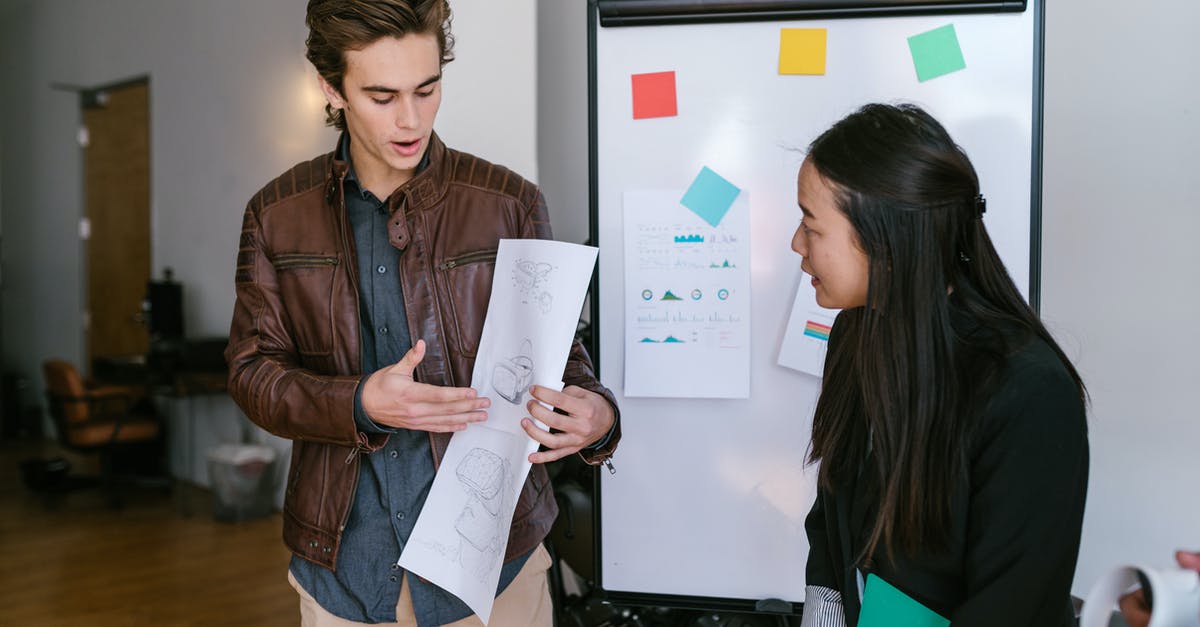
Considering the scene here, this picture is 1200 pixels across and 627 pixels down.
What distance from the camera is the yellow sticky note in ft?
6.09

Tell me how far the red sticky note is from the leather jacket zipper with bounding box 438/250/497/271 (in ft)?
1.93

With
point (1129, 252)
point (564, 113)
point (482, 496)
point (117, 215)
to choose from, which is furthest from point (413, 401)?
point (117, 215)

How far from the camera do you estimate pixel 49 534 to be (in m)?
4.82

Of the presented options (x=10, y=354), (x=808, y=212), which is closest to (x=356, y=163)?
(x=808, y=212)

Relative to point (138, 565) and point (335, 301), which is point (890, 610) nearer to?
point (335, 301)

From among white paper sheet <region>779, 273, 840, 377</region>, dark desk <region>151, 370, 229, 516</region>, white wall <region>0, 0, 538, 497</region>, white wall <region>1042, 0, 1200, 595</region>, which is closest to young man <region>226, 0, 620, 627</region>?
white paper sheet <region>779, 273, 840, 377</region>

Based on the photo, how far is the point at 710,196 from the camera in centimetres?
190

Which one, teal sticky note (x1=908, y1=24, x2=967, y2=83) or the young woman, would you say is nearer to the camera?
the young woman

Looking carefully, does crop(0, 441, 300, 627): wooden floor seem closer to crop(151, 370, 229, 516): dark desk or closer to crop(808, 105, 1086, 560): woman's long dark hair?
crop(151, 370, 229, 516): dark desk

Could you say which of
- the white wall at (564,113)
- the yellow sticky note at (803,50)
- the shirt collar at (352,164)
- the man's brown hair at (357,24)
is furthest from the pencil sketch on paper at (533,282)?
the white wall at (564,113)

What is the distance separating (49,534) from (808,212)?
4936mm

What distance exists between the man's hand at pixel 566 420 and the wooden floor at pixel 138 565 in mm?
2705

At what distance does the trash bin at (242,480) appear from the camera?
4.86m

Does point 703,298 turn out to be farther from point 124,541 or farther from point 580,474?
point 124,541
